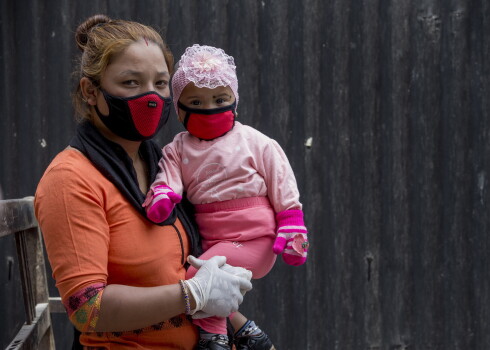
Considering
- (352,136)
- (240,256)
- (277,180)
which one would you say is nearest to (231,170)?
(277,180)

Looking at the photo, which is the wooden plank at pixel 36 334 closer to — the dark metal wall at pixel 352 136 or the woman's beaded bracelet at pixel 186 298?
the woman's beaded bracelet at pixel 186 298

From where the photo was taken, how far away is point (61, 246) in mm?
1618

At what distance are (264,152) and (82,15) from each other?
1934 mm

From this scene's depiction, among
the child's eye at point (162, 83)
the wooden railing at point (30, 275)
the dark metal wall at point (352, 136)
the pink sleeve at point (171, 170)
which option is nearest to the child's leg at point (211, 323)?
the pink sleeve at point (171, 170)

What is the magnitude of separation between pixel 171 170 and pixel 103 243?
0.42m

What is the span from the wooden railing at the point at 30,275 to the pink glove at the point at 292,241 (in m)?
0.91

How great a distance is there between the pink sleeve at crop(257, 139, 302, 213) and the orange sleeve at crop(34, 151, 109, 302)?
0.59 m

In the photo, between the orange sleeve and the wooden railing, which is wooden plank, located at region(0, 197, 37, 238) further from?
the orange sleeve

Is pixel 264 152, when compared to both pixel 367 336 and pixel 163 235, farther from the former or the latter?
pixel 367 336

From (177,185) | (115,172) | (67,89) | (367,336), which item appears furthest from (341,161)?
(115,172)

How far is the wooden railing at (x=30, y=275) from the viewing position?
7.19 feet

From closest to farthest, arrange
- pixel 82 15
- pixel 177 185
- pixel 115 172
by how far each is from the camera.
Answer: pixel 115 172, pixel 177 185, pixel 82 15

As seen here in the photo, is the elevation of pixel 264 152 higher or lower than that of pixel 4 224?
higher

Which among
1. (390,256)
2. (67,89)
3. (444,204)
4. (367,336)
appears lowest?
(367,336)
